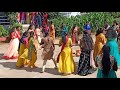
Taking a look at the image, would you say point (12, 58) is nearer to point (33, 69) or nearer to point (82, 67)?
point (33, 69)

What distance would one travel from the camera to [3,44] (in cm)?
1845

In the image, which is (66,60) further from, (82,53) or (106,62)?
(106,62)

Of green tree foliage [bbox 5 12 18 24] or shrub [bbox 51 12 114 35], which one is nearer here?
shrub [bbox 51 12 114 35]

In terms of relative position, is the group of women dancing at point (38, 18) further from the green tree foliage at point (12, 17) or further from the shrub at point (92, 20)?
the shrub at point (92, 20)

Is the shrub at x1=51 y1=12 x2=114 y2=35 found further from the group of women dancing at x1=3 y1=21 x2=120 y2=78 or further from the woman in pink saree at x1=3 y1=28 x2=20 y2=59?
the group of women dancing at x1=3 y1=21 x2=120 y2=78

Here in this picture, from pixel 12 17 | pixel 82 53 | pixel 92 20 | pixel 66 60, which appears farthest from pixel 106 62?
pixel 12 17

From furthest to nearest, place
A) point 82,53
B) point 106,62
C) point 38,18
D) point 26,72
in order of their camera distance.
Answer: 1. point 38,18
2. point 26,72
3. point 82,53
4. point 106,62

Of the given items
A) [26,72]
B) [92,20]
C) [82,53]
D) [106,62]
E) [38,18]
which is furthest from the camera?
[38,18]

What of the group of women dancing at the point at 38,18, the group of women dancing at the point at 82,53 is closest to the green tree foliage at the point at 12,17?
the group of women dancing at the point at 38,18

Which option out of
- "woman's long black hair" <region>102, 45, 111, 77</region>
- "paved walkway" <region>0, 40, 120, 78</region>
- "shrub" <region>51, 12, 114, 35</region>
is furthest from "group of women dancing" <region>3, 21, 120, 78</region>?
"shrub" <region>51, 12, 114, 35</region>

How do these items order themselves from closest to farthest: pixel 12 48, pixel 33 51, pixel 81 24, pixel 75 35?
pixel 33 51, pixel 12 48, pixel 75 35, pixel 81 24

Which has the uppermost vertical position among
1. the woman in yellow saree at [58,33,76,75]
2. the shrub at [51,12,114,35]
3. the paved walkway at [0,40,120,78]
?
the shrub at [51,12,114,35]

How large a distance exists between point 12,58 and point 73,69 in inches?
133
